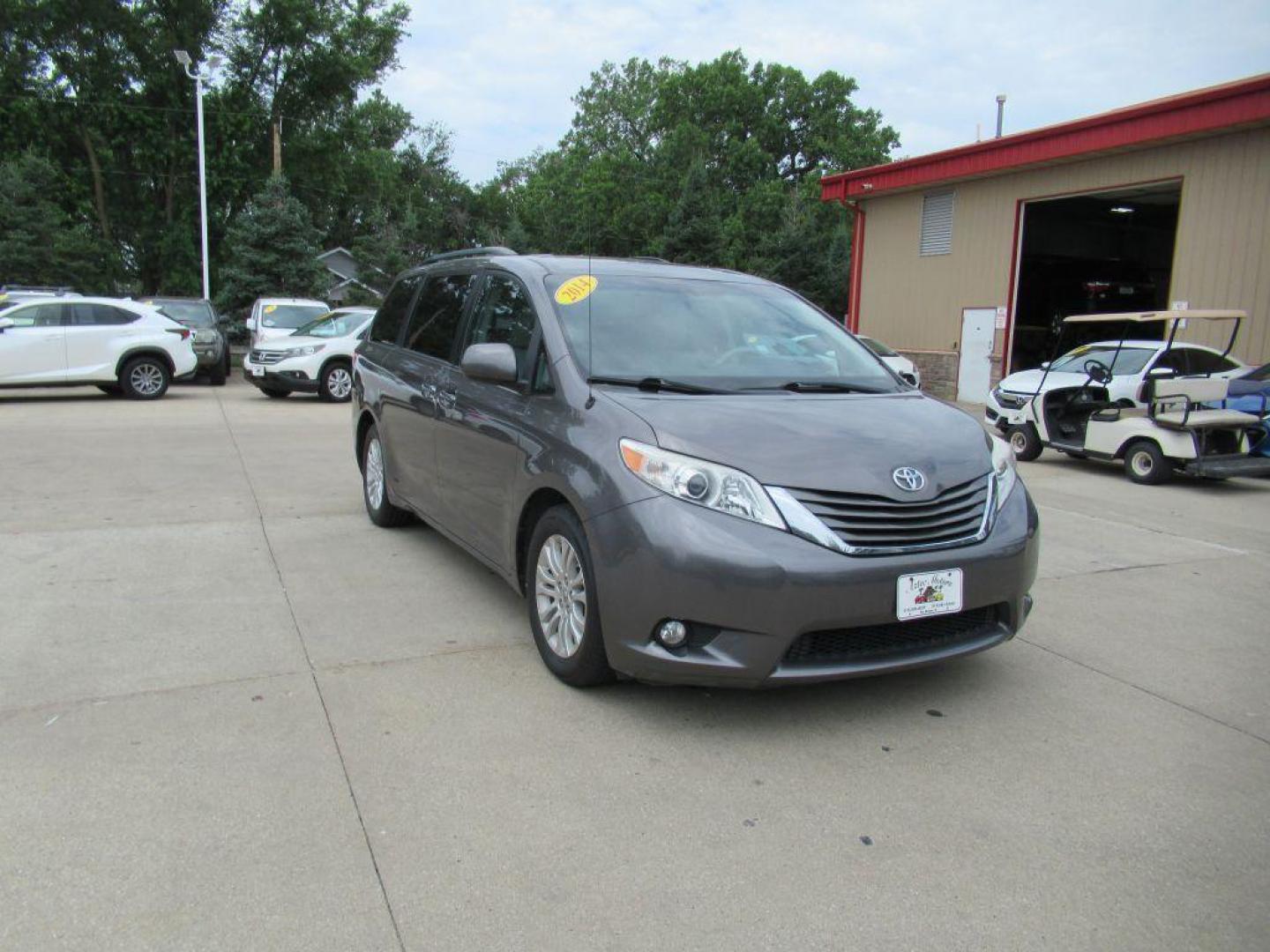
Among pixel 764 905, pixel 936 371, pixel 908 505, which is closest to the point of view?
pixel 764 905

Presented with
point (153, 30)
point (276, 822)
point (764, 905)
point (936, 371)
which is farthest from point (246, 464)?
point (153, 30)

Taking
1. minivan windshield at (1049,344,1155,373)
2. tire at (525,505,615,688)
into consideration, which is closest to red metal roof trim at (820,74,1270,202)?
minivan windshield at (1049,344,1155,373)

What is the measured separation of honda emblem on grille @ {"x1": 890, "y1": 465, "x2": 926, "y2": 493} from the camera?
11.5 ft

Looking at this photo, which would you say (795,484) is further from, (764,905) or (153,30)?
(153,30)

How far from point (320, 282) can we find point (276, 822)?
94.5 ft

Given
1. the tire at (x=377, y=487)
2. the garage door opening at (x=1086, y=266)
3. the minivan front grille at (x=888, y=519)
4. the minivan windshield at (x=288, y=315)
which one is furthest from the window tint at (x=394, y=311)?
the garage door opening at (x=1086, y=266)

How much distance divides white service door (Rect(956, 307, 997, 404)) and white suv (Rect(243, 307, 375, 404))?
39.4ft

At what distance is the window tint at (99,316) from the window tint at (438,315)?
11854 mm

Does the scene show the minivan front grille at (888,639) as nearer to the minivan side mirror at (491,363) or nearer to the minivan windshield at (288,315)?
the minivan side mirror at (491,363)

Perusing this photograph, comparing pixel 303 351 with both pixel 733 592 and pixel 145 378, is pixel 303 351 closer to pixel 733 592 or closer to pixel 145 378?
pixel 145 378

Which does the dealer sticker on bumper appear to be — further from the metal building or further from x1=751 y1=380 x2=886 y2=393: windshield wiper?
the metal building

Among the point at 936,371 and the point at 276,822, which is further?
the point at 936,371

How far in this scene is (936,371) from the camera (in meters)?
20.7

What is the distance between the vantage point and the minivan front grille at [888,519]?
3379 mm
